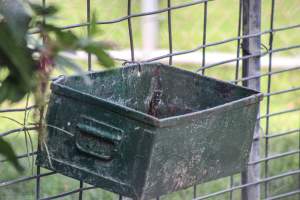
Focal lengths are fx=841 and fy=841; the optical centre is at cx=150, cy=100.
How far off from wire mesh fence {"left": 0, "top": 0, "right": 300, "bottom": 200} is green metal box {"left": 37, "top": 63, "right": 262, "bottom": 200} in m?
0.13

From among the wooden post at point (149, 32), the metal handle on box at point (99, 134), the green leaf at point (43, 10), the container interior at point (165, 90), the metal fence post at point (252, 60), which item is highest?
the wooden post at point (149, 32)

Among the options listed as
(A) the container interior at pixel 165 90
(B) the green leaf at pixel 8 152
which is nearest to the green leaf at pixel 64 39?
(B) the green leaf at pixel 8 152

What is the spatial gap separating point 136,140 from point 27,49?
0.90m

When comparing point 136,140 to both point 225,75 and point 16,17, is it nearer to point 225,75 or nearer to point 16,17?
point 16,17

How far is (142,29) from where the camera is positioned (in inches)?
304

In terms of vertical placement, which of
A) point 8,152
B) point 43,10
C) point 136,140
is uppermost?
point 136,140

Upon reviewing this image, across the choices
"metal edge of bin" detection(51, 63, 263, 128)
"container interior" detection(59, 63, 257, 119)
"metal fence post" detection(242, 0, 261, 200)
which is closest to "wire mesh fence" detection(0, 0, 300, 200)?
"metal fence post" detection(242, 0, 261, 200)

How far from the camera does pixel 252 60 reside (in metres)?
→ 3.59

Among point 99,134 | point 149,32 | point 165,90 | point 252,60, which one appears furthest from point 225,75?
point 99,134

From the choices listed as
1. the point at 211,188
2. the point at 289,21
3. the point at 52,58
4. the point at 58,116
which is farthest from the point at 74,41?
the point at 289,21

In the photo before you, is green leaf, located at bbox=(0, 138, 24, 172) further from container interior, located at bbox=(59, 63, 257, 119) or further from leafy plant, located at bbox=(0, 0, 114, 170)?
container interior, located at bbox=(59, 63, 257, 119)

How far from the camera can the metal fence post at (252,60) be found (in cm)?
349

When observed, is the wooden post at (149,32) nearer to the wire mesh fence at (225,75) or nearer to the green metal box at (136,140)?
the wire mesh fence at (225,75)

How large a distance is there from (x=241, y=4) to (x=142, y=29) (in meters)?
4.20
